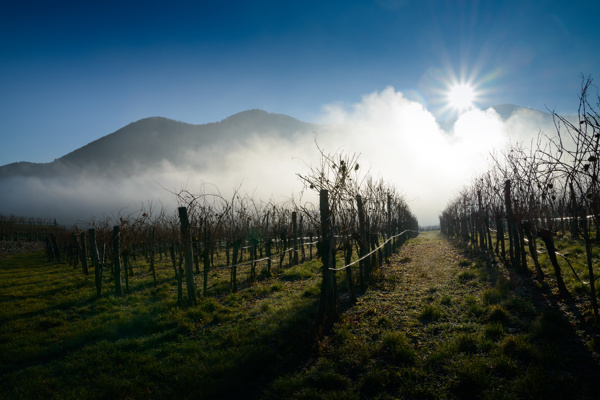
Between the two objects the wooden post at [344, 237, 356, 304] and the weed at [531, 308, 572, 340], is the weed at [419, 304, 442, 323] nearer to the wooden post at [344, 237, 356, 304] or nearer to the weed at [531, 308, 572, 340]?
the weed at [531, 308, 572, 340]

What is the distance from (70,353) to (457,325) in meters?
8.40

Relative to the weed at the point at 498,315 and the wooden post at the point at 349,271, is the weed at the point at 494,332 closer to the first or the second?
the weed at the point at 498,315

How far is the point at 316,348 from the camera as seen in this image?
17.7 ft

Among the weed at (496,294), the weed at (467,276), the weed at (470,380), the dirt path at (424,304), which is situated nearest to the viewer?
the weed at (470,380)

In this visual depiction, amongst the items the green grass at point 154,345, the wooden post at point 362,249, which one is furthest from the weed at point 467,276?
the green grass at point 154,345

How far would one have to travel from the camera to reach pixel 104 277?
53.4ft

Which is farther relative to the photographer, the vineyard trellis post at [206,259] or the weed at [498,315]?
the vineyard trellis post at [206,259]

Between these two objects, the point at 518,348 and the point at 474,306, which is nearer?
the point at 518,348

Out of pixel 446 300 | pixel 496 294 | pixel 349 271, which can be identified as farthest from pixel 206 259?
pixel 496 294

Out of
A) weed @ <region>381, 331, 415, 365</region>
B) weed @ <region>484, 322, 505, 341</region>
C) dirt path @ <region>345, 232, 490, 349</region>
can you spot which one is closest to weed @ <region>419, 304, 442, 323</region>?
dirt path @ <region>345, 232, 490, 349</region>

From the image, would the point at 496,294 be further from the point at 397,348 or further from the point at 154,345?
the point at 154,345

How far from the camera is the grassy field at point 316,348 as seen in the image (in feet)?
13.7

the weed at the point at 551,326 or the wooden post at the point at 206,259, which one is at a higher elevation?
the wooden post at the point at 206,259

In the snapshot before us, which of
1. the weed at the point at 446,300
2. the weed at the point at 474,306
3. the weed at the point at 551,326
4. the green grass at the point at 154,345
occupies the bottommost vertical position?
the green grass at the point at 154,345
